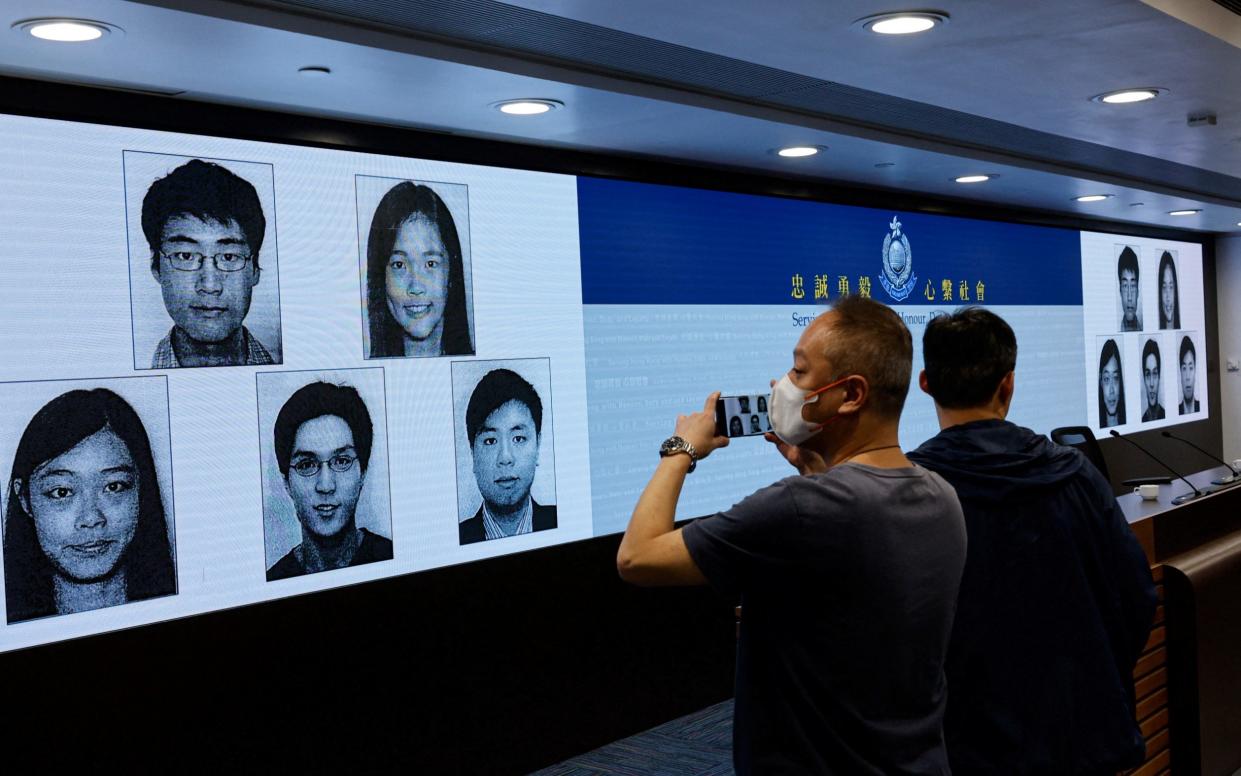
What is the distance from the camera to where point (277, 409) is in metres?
3.75

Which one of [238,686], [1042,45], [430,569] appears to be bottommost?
[238,686]

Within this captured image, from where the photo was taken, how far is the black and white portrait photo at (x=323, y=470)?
12.3 feet

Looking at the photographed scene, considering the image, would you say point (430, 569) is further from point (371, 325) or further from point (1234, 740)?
point (1234, 740)

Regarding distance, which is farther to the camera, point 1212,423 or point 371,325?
point 1212,423

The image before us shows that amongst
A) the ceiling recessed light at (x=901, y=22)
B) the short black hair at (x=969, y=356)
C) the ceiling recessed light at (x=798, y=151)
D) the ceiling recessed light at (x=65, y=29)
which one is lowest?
the short black hair at (x=969, y=356)

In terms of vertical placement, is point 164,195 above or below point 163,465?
above

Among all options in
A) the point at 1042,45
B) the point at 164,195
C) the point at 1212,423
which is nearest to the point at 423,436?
the point at 164,195

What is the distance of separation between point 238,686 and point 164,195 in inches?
61.8

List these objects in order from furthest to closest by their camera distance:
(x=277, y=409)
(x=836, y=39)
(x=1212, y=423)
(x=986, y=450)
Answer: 1. (x=1212, y=423)
2. (x=277, y=409)
3. (x=836, y=39)
4. (x=986, y=450)

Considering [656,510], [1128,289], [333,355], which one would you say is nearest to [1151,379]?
[1128,289]

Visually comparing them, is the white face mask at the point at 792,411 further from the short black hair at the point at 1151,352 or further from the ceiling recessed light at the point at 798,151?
the short black hair at the point at 1151,352

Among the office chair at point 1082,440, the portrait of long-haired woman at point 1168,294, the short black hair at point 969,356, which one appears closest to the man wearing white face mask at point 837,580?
Result: the short black hair at point 969,356

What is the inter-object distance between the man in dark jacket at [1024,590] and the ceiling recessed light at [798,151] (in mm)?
3068

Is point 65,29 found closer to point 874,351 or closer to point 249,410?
point 249,410
